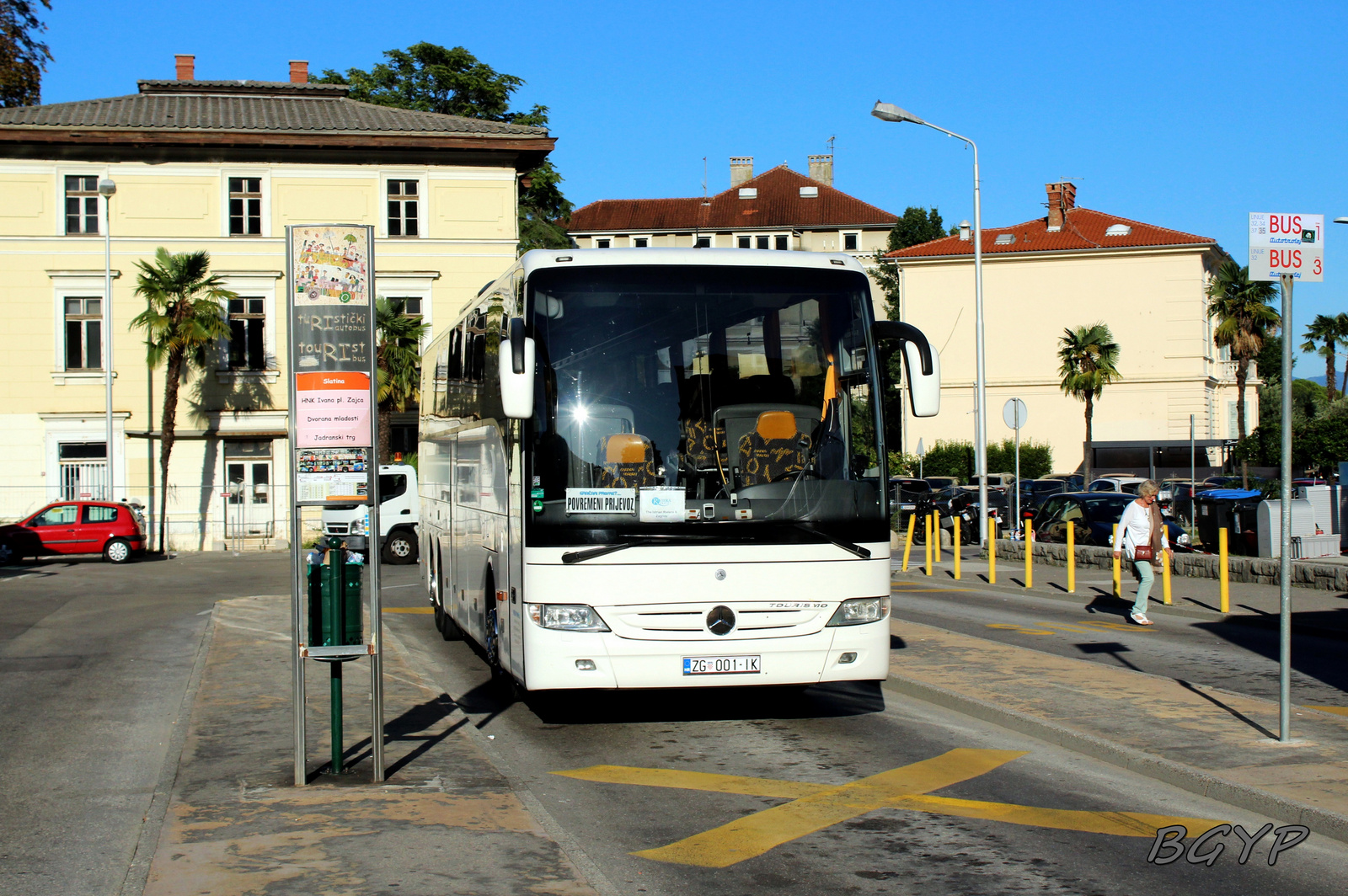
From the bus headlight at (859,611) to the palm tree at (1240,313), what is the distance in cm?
5706

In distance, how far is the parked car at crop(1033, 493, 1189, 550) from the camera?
1011 inches

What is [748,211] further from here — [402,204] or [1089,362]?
[402,204]

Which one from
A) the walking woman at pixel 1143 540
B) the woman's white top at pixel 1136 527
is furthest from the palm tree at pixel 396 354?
the walking woman at pixel 1143 540

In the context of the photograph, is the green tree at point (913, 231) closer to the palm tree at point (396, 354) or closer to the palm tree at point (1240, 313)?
the palm tree at point (1240, 313)

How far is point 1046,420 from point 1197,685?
184 ft

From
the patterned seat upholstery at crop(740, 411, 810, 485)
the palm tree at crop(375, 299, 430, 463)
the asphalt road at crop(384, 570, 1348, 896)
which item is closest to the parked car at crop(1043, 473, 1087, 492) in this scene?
the palm tree at crop(375, 299, 430, 463)

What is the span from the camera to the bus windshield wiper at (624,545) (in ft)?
27.8

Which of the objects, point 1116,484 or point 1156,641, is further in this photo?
point 1116,484

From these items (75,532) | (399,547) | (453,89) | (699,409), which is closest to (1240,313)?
(453,89)

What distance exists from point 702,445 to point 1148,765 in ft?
11.2

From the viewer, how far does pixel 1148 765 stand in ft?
24.8

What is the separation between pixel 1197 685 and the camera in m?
10.5

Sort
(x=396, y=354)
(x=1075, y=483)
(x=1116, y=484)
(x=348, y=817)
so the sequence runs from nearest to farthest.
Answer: (x=348, y=817) < (x=396, y=354) < (x=1116, y=484) < (x=1075, y=483)

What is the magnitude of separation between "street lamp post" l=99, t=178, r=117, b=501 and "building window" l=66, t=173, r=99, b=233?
1.56ft
